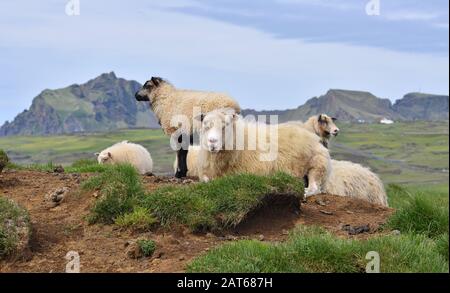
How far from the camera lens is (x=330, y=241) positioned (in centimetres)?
877

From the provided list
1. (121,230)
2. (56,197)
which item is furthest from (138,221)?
(56,197)

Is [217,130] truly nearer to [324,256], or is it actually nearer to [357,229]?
[357,229]

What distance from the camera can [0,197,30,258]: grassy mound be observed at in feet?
31.5

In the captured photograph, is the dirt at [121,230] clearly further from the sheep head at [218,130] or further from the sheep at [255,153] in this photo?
the sheep head at [218,130]

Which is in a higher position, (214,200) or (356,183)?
(214,200)

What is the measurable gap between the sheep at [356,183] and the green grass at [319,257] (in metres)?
8.94

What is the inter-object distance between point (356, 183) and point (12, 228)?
11186mm

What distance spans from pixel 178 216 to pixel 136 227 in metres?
0.77

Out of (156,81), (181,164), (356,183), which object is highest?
(156,81)

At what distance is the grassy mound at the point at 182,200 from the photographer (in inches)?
425

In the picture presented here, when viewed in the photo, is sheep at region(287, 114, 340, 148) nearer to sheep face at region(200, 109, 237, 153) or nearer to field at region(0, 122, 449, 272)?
sheep face at region(200, 109, 237, 153)

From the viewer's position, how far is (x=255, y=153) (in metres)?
14.9
